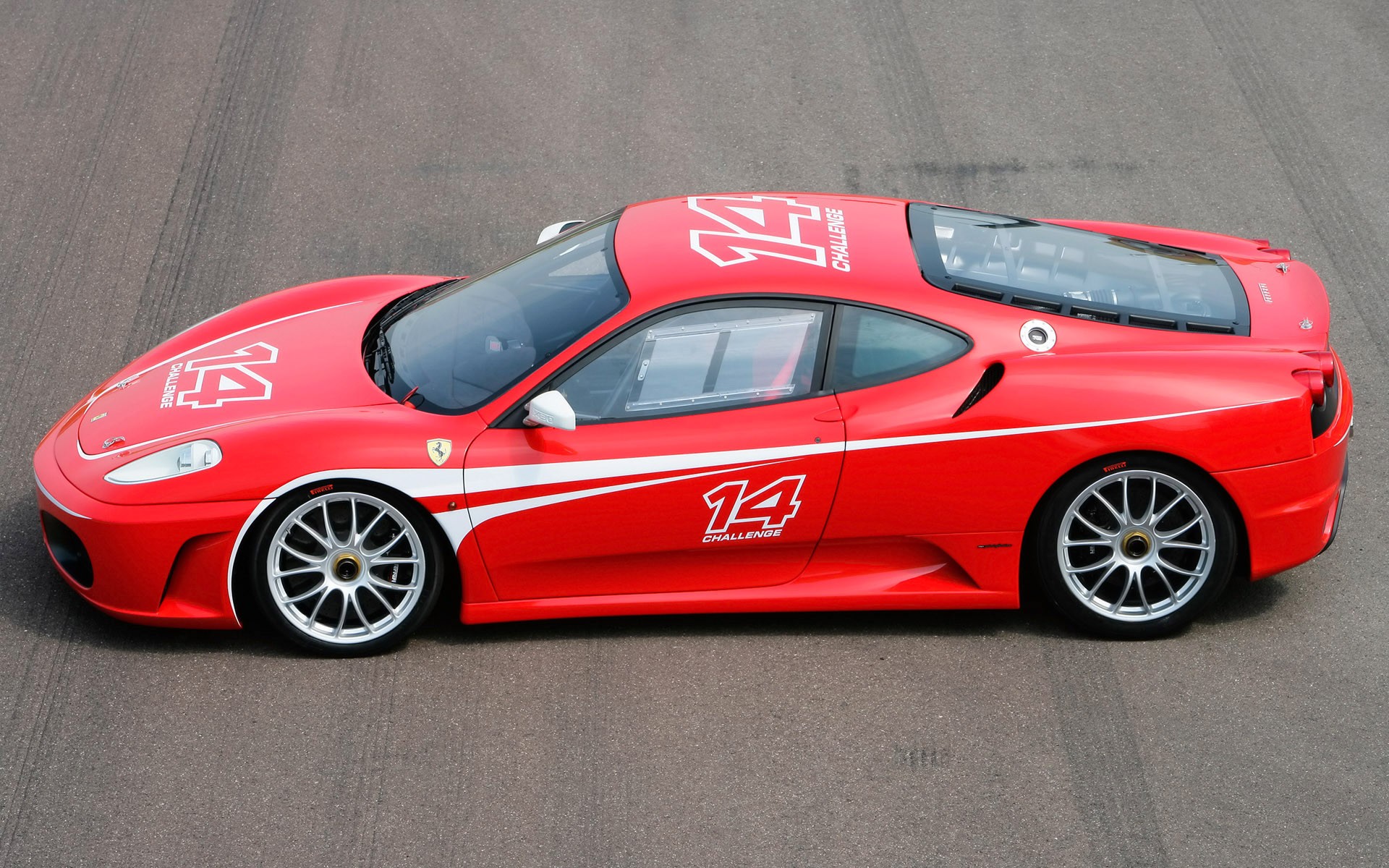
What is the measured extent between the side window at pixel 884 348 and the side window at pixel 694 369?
0.12m

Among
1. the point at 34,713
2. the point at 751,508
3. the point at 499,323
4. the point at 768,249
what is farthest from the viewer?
the point at 499,323

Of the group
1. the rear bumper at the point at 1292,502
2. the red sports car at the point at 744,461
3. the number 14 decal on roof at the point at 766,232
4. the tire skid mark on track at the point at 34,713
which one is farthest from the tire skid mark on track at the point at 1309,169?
the tire skid mark on track at the point at 34,713

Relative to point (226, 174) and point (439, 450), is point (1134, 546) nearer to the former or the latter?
point (439, 450)

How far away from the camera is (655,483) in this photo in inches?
199

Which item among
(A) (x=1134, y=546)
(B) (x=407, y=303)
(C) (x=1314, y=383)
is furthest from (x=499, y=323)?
(C) (x=1314, y=383)

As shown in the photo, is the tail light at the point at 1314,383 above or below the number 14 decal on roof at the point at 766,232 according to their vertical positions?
below

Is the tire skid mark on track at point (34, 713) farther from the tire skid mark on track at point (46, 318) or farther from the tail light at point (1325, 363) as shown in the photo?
the tail light at point (1325, 363)

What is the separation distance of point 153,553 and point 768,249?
2.52m

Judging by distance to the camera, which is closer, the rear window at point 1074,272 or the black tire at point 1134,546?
the black tire at point 1134,546

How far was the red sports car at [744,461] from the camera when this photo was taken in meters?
5.05

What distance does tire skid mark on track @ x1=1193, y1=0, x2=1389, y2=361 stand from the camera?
760 centimetres

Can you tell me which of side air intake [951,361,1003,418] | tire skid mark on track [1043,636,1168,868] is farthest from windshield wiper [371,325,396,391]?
tire skid mark on track [1043,636,1168,868]

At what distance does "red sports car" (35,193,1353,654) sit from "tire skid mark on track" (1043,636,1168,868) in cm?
22

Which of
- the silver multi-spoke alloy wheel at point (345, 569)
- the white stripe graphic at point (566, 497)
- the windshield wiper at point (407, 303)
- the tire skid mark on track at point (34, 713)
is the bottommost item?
the tire skid mark on track at point (34, 713)
